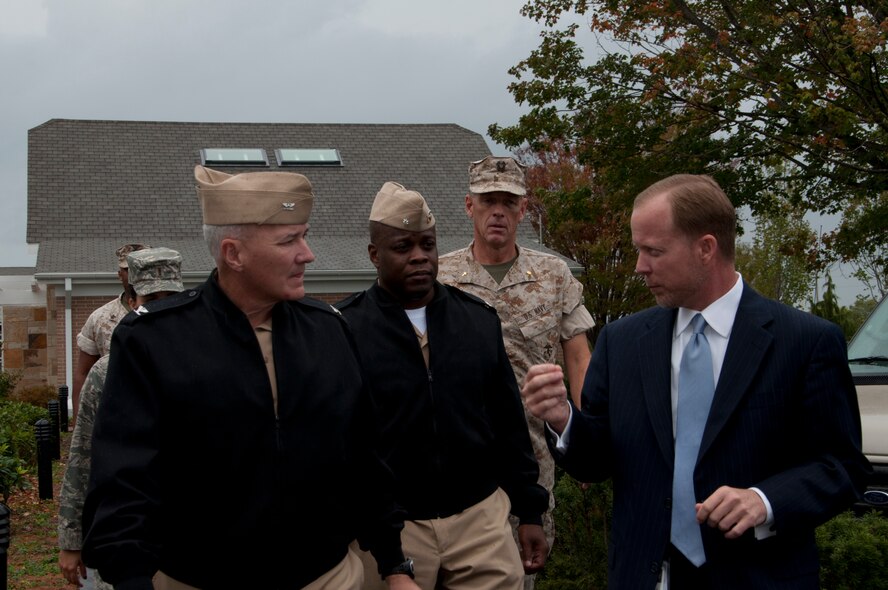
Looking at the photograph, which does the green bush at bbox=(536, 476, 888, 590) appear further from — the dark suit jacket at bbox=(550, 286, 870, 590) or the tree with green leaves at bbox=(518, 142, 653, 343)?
the tree with green leaves at bbox=(518, 142, 653, 343)

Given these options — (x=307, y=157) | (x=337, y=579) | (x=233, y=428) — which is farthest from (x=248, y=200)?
(x=307, y=157)

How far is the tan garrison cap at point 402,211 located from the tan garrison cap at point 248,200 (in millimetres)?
1008

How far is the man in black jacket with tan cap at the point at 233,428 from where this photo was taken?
3.21 meters

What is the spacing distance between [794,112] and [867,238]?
3.59 m

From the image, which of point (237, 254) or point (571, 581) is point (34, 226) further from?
point (237, 254)

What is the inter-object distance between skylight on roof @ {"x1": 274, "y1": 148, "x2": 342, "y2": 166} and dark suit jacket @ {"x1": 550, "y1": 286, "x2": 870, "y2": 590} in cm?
2603

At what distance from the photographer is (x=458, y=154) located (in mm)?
30156

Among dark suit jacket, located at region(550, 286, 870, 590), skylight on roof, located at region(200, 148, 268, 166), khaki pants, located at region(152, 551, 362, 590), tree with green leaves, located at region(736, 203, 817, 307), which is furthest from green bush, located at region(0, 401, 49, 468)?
tree with green leaves, located at region(736, 203, 817, 307)

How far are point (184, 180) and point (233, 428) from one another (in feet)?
82.8

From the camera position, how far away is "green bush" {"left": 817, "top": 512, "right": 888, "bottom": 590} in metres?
4.83

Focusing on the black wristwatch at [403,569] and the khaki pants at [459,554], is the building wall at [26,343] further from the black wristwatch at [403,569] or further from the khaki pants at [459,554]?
the black wristwatch at [403,569]

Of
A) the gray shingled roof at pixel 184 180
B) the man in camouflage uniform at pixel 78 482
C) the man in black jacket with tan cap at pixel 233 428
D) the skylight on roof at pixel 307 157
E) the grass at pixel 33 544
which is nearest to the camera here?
the man in black jacket with tan cap at pixel 233 428

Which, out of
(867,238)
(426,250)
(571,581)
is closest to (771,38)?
(867,238)

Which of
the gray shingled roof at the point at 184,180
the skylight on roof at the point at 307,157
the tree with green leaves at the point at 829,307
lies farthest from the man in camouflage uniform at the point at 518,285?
the skylight on roof at the point at 307,157
